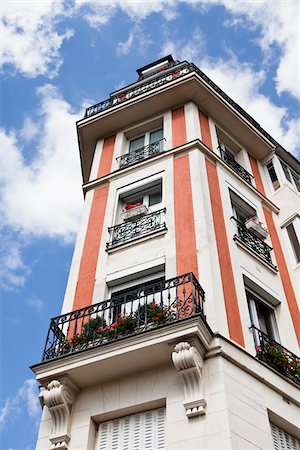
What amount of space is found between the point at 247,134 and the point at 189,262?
8550 millimetres

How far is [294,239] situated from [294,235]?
0.44 ft

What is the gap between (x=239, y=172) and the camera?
17.1m

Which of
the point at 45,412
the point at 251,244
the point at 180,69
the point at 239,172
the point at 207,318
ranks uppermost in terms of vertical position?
the point at 180,69

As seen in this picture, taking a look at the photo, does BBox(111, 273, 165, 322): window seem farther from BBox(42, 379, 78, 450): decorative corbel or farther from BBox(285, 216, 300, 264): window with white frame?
BBox(285, 216, 300, 264): window with white frame

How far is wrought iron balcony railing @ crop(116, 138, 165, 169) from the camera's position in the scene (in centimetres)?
1705

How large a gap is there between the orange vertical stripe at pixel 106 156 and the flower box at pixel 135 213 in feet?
9.05

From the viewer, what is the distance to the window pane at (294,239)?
15.7 meters

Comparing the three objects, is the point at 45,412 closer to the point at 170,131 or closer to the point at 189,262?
the point at 189,262

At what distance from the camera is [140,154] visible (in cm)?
1727

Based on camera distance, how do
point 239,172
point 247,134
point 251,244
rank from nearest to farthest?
point 251,244
point 239,172
point 247,134

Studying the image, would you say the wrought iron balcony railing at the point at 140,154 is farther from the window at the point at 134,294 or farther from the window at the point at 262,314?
the window at the point at 262,314

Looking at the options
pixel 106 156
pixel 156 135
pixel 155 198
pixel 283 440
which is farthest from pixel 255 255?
pixel 106 156

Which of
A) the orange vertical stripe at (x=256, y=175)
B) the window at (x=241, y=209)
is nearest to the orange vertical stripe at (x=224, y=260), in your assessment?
the window at (x=241, y=209)

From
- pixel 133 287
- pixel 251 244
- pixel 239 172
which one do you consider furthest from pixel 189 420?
pixel 239 172
